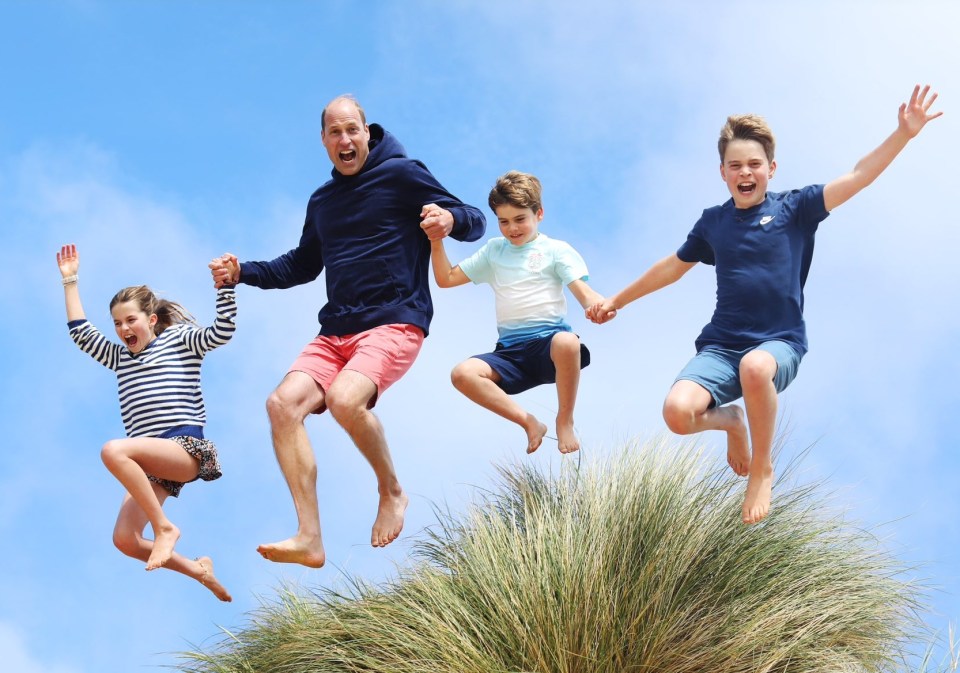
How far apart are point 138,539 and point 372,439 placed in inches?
63.5

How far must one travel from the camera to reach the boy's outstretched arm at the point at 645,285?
22.9 feet

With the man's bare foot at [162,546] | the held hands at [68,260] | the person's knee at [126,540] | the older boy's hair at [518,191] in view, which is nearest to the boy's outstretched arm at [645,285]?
the older boy's hair at [518,191]

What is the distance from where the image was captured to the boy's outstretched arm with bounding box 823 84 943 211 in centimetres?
609

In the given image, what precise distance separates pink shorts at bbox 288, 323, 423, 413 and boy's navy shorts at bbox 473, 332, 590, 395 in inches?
20.6

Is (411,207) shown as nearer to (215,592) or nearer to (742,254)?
(742,254)

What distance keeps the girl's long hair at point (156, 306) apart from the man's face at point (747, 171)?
11.4 ft

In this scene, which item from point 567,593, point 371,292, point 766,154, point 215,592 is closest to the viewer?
point 567,593

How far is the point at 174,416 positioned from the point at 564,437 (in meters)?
2.37

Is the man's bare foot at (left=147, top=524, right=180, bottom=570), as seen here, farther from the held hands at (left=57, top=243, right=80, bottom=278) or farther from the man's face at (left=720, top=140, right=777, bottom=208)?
the man's face at (left=720, top=140, right=777, bottom=208)

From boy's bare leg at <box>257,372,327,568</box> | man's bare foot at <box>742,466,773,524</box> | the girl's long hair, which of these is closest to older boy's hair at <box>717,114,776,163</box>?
man's bare foot at <box>742,466,773,524</box>

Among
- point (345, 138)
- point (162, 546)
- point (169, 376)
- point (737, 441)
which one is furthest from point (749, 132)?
point (162, 546)

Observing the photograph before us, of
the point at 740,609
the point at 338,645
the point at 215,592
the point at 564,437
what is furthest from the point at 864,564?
the point at 215,592

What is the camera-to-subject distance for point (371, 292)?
704cm

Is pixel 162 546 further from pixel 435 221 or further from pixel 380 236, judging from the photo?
pixel 435 221
